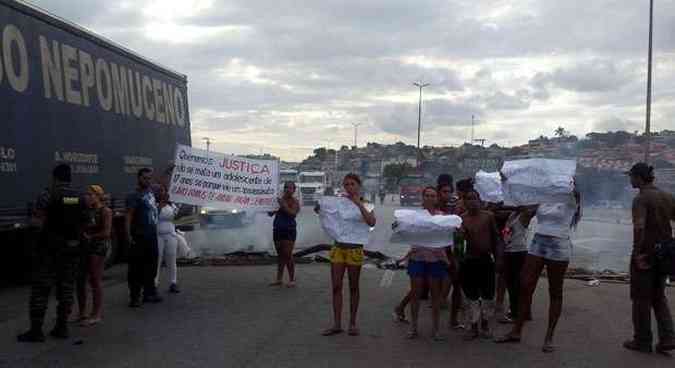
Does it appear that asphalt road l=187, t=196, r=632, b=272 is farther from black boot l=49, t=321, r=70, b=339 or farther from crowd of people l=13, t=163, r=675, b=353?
black boot l=49, t=321, r=70, b=339

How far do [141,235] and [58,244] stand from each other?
6.79 feet

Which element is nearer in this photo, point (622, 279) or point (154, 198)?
point (154, 198)

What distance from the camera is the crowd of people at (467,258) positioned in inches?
299

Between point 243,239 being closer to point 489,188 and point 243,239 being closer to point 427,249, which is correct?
point 489,188

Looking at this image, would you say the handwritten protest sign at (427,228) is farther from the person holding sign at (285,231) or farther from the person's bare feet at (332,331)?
the person holding sign at (285,231)

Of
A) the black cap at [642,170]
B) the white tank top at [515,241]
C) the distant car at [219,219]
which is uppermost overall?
the black cap at [642,170]

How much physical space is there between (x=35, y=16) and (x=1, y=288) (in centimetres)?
406

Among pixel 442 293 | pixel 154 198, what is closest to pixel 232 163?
pixel 154 198

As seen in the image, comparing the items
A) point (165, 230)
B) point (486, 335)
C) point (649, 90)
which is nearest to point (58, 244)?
point (165, 230)

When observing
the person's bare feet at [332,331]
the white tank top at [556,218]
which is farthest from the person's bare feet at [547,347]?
the person's bare feet at [332,331]

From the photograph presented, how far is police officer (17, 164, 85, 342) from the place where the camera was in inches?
309

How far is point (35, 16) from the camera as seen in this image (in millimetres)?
10766

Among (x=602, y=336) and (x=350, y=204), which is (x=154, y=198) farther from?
(x=602, y=336)

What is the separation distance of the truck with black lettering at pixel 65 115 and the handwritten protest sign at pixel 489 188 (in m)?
5.95
